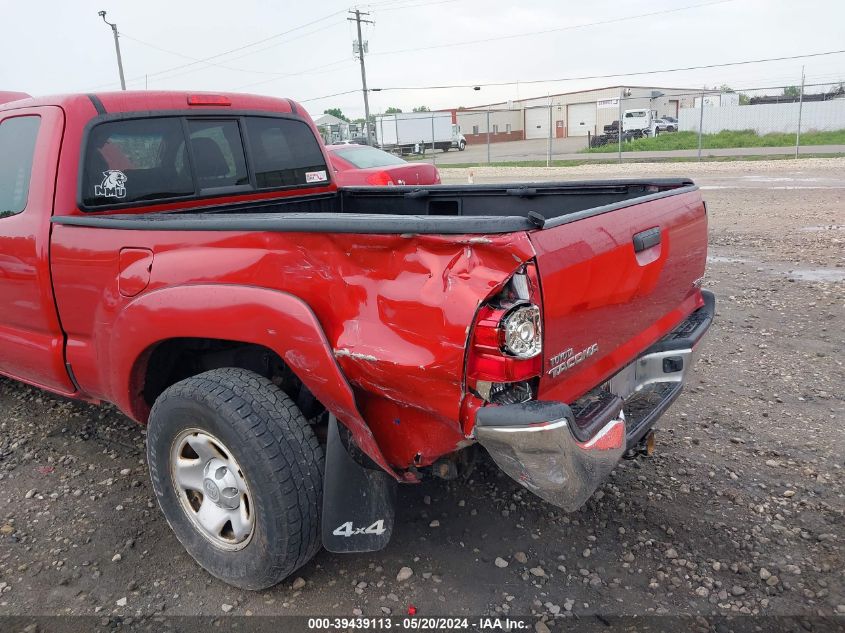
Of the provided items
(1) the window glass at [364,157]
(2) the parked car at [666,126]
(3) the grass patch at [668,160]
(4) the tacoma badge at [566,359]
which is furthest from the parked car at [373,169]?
(2) the parked car at [666,126]

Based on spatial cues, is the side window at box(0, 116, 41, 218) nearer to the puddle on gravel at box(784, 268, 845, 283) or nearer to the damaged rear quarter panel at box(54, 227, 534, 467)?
the damaged rear quarter panel at box(54, 227, 534, 467)

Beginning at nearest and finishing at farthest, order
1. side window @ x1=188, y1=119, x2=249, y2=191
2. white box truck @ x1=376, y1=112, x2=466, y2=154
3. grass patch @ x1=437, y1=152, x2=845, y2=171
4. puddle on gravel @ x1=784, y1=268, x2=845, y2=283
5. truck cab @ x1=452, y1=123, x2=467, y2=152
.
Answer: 1. side window @ x1=188, y1=119, x2=249, y2=191
2. puddle on gravel @ x1=784, y1=268, x2=845, y2=283
3. grass patch @ x1=437, y1=152, x2=845, y2=171
4. white box truck @ x1=376, y1=112, x2=466, y2=154
5. truck cab @ x1=452, y1=123, x2=467, y2=152

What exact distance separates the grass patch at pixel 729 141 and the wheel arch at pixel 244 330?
31042 millimetres

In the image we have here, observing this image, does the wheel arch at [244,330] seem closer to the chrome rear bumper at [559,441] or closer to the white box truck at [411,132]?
the chrome rear bumper at [559,441]

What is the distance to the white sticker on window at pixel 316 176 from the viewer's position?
4484mm

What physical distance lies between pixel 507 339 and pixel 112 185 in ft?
7.63

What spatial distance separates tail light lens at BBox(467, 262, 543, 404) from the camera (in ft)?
6.96

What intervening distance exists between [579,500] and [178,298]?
5.44ft

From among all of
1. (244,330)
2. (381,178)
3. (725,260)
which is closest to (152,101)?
(244,330)

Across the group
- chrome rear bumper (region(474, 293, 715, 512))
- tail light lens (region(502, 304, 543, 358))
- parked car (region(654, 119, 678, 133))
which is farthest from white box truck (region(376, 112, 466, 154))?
tail light lens (region(502, 304, 543, 358))

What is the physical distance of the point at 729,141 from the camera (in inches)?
1281

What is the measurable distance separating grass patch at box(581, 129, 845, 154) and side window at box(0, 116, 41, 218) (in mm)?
30462

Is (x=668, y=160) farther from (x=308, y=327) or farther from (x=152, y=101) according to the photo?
(x=308, y=327)

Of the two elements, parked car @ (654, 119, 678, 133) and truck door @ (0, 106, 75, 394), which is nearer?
truck door @ (0, 106, 75, 394)
